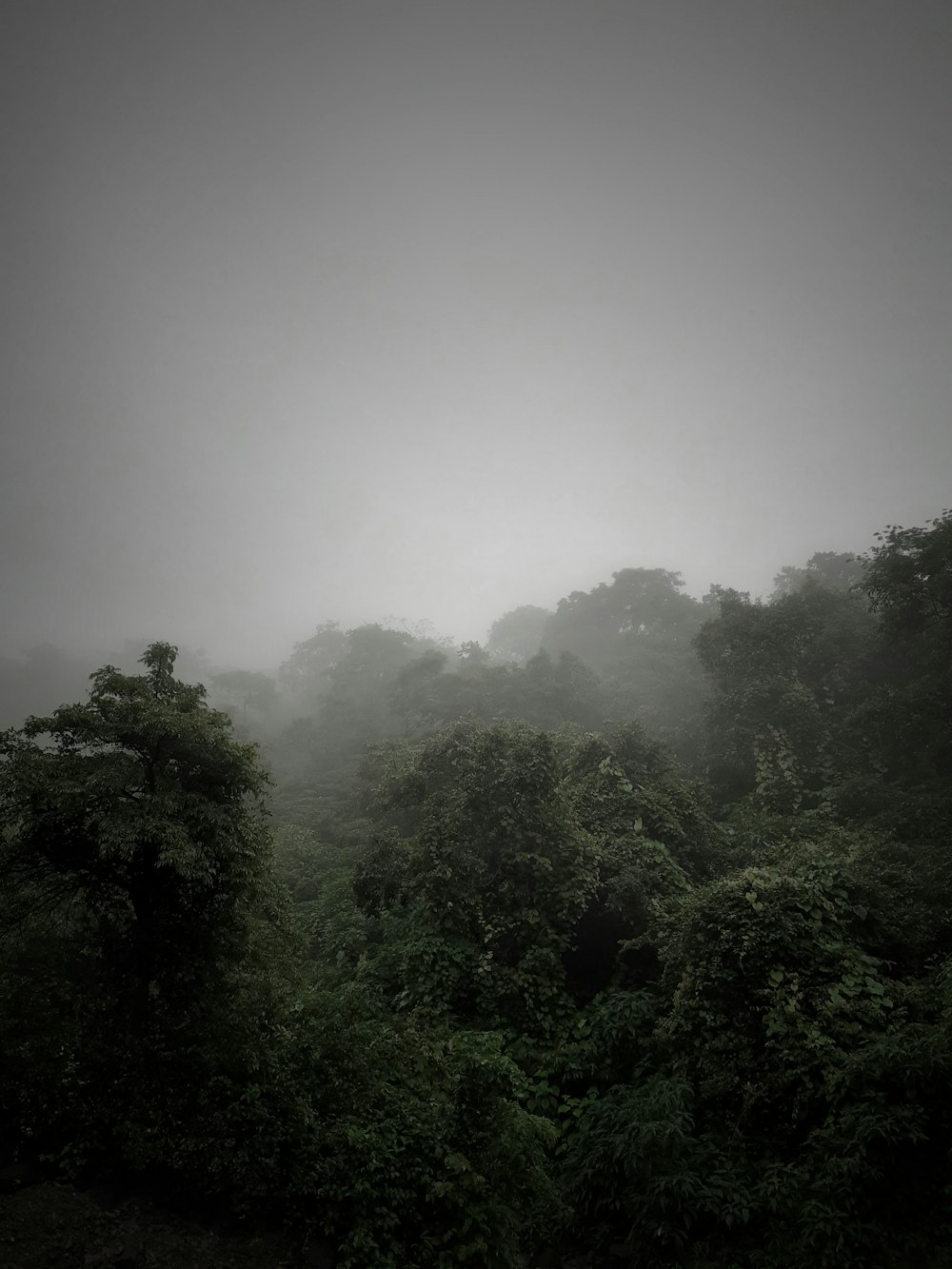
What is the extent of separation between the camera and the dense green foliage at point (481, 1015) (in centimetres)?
600

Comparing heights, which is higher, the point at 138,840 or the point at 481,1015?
the point at 138,840

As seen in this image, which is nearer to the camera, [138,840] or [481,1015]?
[138,840]

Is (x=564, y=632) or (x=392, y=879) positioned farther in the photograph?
(x=564, y=632)

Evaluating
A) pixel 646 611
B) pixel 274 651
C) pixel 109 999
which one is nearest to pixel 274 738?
pixel 646 611

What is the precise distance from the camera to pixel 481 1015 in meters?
10.3

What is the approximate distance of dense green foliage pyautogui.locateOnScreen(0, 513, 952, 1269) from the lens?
6.00 meters

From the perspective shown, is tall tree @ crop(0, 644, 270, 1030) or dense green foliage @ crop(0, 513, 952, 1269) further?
tall tree @ crop(0, 644, 270, 1030)

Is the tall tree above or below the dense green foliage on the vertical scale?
above

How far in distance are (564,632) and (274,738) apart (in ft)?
95.4

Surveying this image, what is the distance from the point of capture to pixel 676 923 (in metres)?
9.89

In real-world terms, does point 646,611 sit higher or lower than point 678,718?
higher

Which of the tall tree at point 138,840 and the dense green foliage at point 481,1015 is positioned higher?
the tall tree at point 138,840

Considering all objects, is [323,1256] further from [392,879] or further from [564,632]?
[564,632]

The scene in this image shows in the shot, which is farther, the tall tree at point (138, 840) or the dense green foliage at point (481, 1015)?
the tall tree at point (138, 840)
